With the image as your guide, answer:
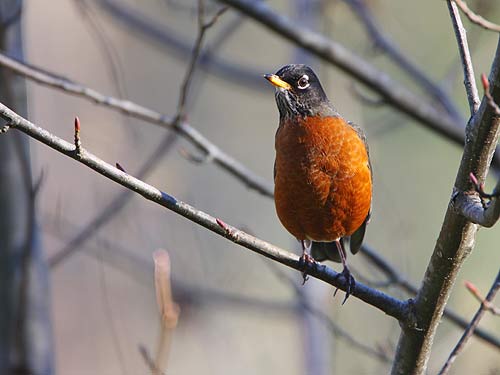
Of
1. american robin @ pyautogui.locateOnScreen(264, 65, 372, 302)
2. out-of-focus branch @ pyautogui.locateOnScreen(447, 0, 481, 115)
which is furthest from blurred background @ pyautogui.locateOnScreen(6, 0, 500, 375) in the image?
out-of-focus branch @ pyautogui.locateOnScreen(447, 0, 481, 115)

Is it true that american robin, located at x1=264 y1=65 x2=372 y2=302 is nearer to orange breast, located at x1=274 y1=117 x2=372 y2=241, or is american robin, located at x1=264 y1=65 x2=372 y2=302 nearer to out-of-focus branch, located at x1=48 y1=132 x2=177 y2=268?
orange breast, located at x1=274 y1=117 x2=372 y2=241

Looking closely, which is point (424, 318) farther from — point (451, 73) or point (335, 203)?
point (451, 73)

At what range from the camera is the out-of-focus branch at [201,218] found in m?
2.29

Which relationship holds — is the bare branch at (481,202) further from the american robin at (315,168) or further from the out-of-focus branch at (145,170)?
the out-of-focus branch at (145,170)

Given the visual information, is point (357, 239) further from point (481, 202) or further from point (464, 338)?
point (481, 202)

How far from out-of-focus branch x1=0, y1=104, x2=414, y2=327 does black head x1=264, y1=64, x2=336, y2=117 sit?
122 centimetres

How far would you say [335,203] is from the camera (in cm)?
379

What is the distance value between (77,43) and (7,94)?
475cm

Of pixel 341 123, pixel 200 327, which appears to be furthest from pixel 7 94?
pixel 200 327

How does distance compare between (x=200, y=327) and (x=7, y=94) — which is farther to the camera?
(x=200, y=327)

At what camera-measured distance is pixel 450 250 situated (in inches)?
103

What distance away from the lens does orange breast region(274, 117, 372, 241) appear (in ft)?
12.4

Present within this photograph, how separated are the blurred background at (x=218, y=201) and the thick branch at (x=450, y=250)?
2.79 ft

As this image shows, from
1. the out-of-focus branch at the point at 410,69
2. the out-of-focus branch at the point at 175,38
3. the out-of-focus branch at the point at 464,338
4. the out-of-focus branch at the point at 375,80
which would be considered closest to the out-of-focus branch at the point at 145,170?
the out-of-focus branch at the point at 375,80
